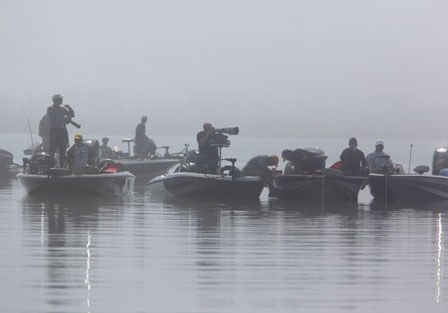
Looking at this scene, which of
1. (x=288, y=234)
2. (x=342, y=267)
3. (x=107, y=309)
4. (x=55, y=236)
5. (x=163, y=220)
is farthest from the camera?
(x=163, y=220)

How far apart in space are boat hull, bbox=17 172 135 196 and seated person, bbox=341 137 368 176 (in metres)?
4.98

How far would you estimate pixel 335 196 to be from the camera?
2253cm

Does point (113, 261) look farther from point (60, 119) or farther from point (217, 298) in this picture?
point (60, 119)

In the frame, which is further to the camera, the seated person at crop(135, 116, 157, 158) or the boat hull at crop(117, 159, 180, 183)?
the seated person at crop(135, 116, 157, 158)

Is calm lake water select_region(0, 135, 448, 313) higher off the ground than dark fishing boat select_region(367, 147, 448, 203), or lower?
lower

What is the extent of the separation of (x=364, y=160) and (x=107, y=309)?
15.2 metres

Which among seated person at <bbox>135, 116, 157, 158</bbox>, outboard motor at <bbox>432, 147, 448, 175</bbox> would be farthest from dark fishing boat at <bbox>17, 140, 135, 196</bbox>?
seated person at <bbox>135, 116, 157, 158</bbox>

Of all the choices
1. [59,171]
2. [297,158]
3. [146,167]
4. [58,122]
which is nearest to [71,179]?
[59,171]

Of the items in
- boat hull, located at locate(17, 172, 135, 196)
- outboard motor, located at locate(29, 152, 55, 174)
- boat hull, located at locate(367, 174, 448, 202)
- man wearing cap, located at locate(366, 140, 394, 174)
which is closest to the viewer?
boat hull, located at locate(17, 172, 135, 196)

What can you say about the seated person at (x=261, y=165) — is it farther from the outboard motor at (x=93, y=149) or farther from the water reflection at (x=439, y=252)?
the water reflection at (x=439, y=252)

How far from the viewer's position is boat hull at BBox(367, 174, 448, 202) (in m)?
23.1

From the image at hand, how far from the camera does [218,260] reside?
38.1 ft

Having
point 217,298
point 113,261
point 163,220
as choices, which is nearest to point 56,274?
point 113,261

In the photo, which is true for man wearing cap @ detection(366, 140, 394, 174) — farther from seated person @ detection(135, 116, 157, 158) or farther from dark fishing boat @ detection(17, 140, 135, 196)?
seated person @ detection(135, 116, 157, 158)
